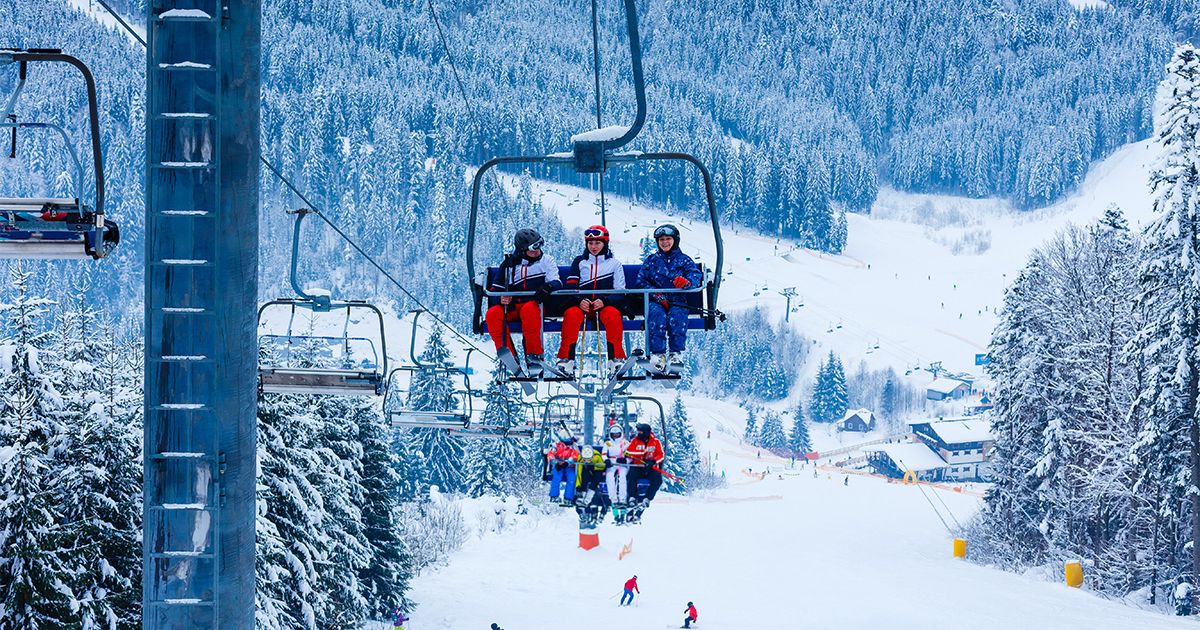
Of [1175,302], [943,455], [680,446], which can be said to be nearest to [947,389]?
[943,455]

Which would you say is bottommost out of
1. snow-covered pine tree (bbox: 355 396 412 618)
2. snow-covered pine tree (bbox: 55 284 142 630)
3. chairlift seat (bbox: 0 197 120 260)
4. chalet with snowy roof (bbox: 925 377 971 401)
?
chalet with snowy roof (bbox: 925 377 971 401)

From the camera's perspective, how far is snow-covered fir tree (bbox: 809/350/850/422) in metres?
130

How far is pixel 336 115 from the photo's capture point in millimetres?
198125

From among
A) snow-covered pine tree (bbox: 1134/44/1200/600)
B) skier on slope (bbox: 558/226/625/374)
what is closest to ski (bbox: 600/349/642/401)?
skier on slope (bbox: 558/226/625/374)

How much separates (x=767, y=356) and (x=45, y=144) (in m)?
109

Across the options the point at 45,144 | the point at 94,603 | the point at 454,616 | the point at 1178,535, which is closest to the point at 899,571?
the point at 1178,535

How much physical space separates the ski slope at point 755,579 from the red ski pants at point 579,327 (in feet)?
61.5

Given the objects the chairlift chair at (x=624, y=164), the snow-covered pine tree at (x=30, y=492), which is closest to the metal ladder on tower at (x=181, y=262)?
the chairlift chair at (x=624, y=164)

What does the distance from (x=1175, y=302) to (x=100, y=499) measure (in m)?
22.6

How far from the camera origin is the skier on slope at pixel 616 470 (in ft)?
45.4

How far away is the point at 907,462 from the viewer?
330 ft

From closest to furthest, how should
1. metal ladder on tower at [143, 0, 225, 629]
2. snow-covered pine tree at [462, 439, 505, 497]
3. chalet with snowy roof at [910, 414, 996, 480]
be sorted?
metal ladder on tower at [143, 0, 225, 629] < snow-covered pine tree at [462, 439, 505, 497] < chalet with snowy roof at [910, 414, 996, 480]

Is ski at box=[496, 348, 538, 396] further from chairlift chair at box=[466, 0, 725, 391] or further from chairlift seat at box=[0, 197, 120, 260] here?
chairlift seat at box=[0, 197, 120, 260]

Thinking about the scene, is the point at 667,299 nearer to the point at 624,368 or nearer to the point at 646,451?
the point at 624,368
